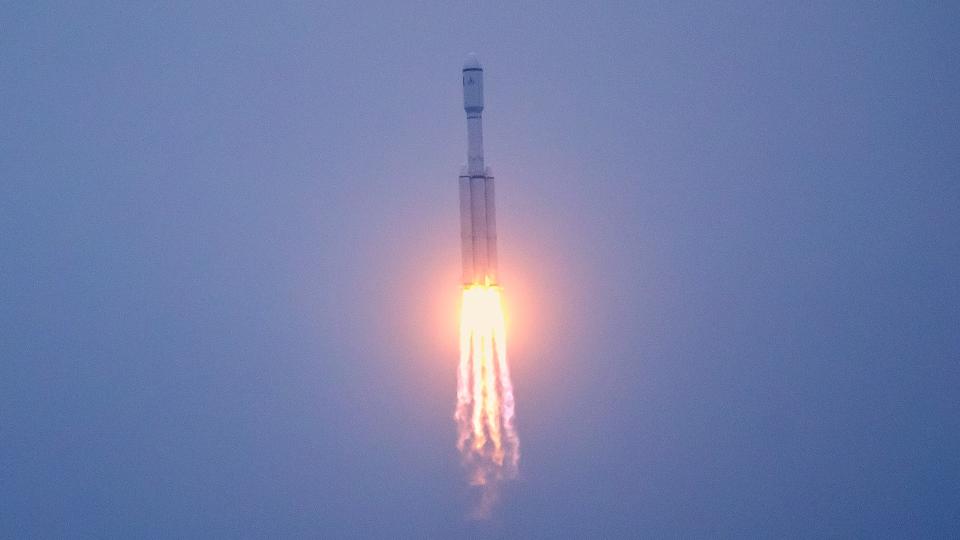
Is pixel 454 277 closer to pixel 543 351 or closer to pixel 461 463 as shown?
pixel 543 351

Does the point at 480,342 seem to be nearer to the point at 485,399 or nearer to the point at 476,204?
the point at 485,399

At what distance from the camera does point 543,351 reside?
1662 centimetres

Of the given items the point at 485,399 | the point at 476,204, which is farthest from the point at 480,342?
the point at 476,204

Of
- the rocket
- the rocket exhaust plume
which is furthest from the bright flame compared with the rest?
the rocket

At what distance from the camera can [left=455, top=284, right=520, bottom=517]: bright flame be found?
591 inches

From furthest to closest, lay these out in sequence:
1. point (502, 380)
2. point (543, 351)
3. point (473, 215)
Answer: point (543, 351)
point (502, 380)
point (473, 215)

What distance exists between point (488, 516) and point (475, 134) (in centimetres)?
659

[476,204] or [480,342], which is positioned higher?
[476,204]

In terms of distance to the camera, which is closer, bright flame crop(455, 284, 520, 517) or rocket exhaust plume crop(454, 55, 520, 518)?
rocket exhaust plume crop(454, 55, 520, 518)

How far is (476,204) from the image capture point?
545 inches

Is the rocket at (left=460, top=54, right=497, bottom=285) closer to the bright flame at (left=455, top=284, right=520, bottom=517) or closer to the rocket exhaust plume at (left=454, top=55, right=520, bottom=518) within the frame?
the rocket exhaust plume at (left=454, top=55, right=520, bottom=518)

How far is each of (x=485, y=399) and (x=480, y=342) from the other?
3.48ft

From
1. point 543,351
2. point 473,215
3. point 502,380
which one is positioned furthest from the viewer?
point 543,351

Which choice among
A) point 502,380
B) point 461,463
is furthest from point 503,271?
point 461,463
